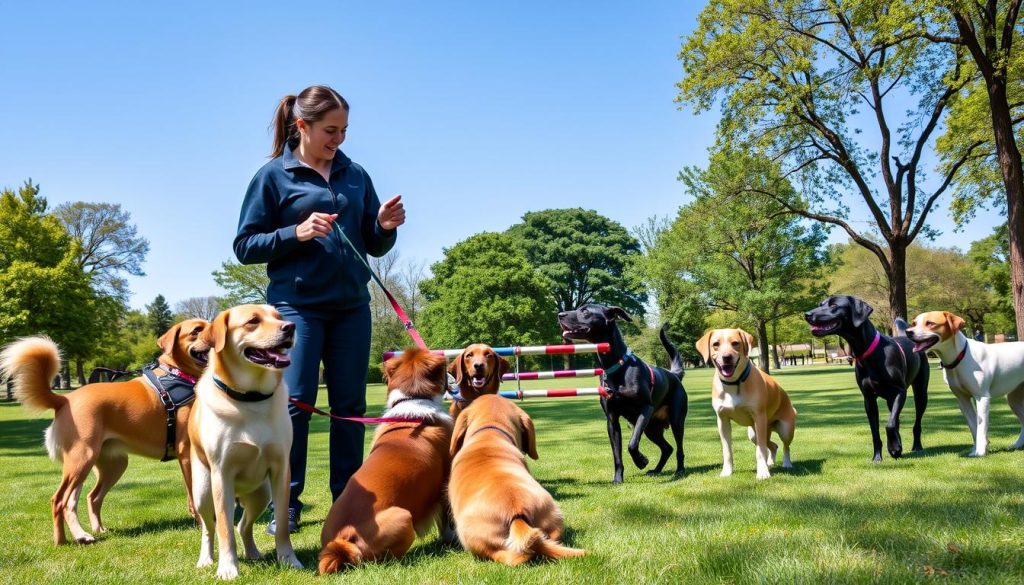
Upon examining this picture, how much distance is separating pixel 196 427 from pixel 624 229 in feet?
187

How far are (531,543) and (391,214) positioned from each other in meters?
2.55

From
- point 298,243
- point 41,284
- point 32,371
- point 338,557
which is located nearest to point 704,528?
point 338,557

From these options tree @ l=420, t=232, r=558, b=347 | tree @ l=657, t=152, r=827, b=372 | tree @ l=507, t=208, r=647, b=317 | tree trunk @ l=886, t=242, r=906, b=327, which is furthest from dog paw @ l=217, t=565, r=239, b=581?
tree @ l=507, t=208, r=647, b=317

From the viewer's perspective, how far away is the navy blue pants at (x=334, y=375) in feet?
14.1

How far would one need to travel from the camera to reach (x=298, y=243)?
4102 mm

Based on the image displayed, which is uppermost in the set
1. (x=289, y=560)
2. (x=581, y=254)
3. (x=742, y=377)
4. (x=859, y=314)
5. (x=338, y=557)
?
(x=581, y=254)

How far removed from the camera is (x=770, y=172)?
2308 centimetres

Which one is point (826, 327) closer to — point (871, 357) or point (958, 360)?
point (871, 357)

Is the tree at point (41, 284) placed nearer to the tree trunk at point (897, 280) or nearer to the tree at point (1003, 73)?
the tree trunk at point (897, 280)

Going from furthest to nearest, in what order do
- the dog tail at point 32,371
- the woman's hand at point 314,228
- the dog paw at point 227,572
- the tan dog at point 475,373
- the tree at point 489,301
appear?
the tree at point 489,301
the tan dog at point 475,373
the dog tail at point 32,371
the woman's hand at point 314,228
the dog paw at point 227,572

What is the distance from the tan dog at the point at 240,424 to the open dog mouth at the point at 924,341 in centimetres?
621

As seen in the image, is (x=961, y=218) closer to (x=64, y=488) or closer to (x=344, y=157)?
(x=344, y=157)

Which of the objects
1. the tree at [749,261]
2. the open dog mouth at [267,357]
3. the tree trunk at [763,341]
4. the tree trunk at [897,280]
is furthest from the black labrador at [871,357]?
the tree trunk at [763,341]

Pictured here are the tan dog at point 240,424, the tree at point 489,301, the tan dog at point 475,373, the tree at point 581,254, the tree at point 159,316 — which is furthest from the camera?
the tree at point 159,316
